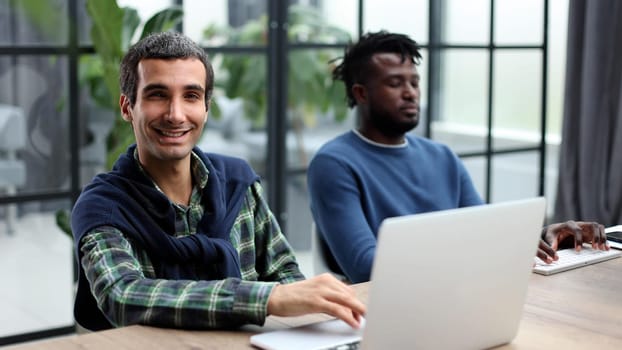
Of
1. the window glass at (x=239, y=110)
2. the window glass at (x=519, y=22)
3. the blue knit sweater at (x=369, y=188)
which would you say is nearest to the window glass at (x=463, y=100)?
the window glass at (x=519, y=22)

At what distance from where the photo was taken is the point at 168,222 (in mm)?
1871

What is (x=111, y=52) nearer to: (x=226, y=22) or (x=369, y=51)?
(x=226, y=22)

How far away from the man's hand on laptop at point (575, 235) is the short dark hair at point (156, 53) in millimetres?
903

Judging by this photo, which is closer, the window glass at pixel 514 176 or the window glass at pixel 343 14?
the window glass at pixel 343 14

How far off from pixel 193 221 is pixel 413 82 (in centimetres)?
111

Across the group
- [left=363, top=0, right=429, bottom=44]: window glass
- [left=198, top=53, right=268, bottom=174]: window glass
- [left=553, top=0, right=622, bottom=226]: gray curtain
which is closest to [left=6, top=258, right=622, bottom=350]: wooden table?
[left=198, top=53, right=268, bottom=174]: window glass

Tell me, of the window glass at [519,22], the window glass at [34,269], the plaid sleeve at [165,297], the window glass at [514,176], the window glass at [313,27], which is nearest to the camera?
the plaid sleeve at [165,297]

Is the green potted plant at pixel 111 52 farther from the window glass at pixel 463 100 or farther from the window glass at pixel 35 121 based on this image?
the window glass at pixel 463 100

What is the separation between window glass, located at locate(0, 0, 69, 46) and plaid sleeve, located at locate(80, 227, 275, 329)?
5.41ft

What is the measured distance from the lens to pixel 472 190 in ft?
9.56

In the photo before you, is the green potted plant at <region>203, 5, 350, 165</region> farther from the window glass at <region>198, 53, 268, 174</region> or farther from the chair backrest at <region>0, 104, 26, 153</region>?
the chair backrest at <region>0, 104, 26, 153</region>

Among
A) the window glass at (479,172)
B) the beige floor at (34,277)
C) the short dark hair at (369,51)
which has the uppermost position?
the short dark hair at (369,51)

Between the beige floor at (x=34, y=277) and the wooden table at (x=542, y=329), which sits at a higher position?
the wooden table at (x=542, y=329)

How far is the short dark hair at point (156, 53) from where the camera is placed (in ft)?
6.20
